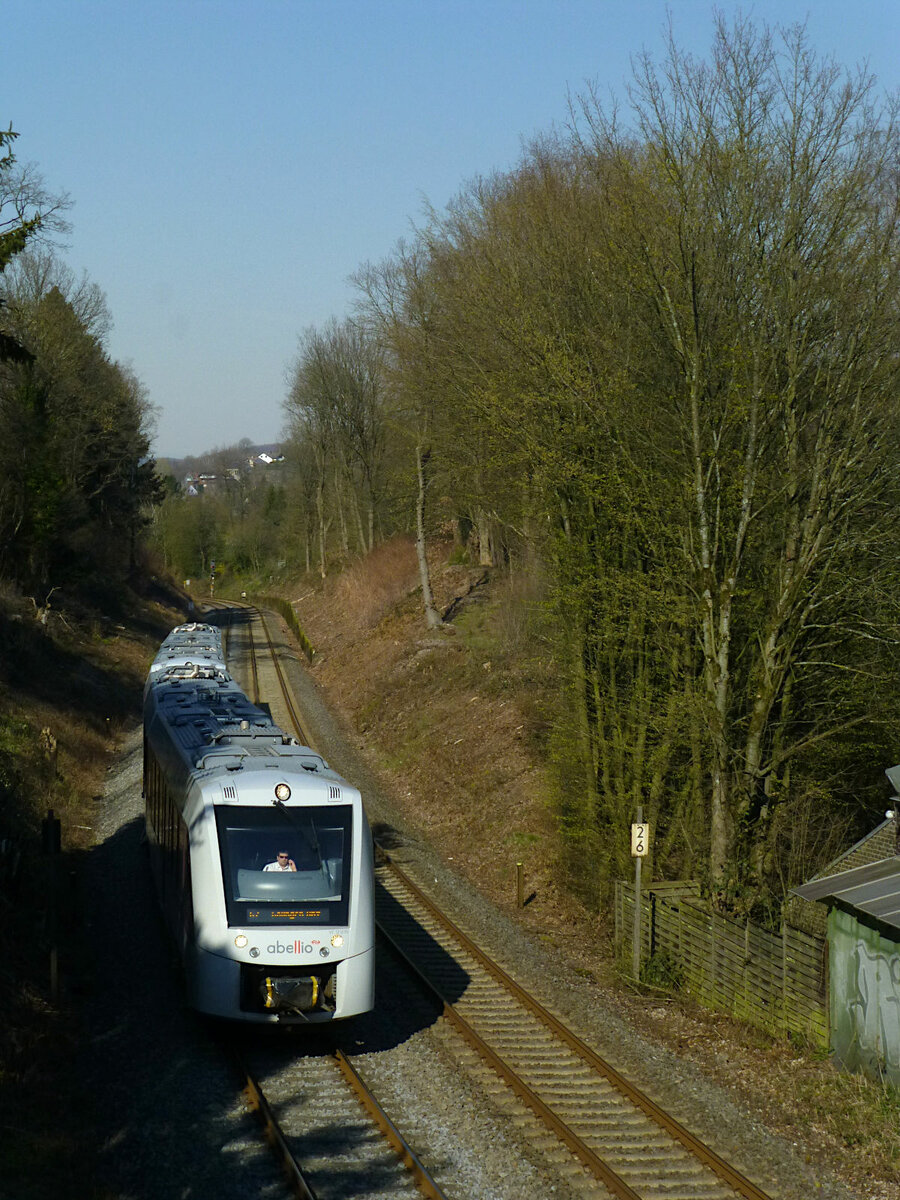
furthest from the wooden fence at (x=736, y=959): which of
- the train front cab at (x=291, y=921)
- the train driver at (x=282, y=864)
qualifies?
the train driver at (x=282, y=864)

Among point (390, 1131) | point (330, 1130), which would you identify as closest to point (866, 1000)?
point (390, 1131)

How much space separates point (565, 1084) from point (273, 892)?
3.34m

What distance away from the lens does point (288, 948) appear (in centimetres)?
1068

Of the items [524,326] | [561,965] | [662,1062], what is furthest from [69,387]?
[662,1062]

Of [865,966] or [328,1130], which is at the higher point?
[865,966]

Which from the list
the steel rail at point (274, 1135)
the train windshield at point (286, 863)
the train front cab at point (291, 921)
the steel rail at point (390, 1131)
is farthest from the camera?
the train windshield at point (286, 863)

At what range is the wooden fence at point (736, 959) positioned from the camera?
12.1 metres

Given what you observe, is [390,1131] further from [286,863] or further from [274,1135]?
[286,863]

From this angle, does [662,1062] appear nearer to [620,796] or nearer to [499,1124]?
[499,1124]

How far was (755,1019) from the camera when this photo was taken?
12742 mm

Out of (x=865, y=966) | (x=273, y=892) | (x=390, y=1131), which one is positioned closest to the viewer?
(x=390, y=1131)

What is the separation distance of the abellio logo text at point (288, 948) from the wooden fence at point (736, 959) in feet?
17.5

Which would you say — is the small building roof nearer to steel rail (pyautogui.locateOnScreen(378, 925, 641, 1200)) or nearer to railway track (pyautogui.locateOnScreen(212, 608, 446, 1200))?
steel rail (pyautogui.locateOnScreen(378, 925, 641, 1200))

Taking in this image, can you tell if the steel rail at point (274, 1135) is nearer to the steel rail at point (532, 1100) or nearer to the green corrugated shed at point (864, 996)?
the steel rail at point (532, 1100)
